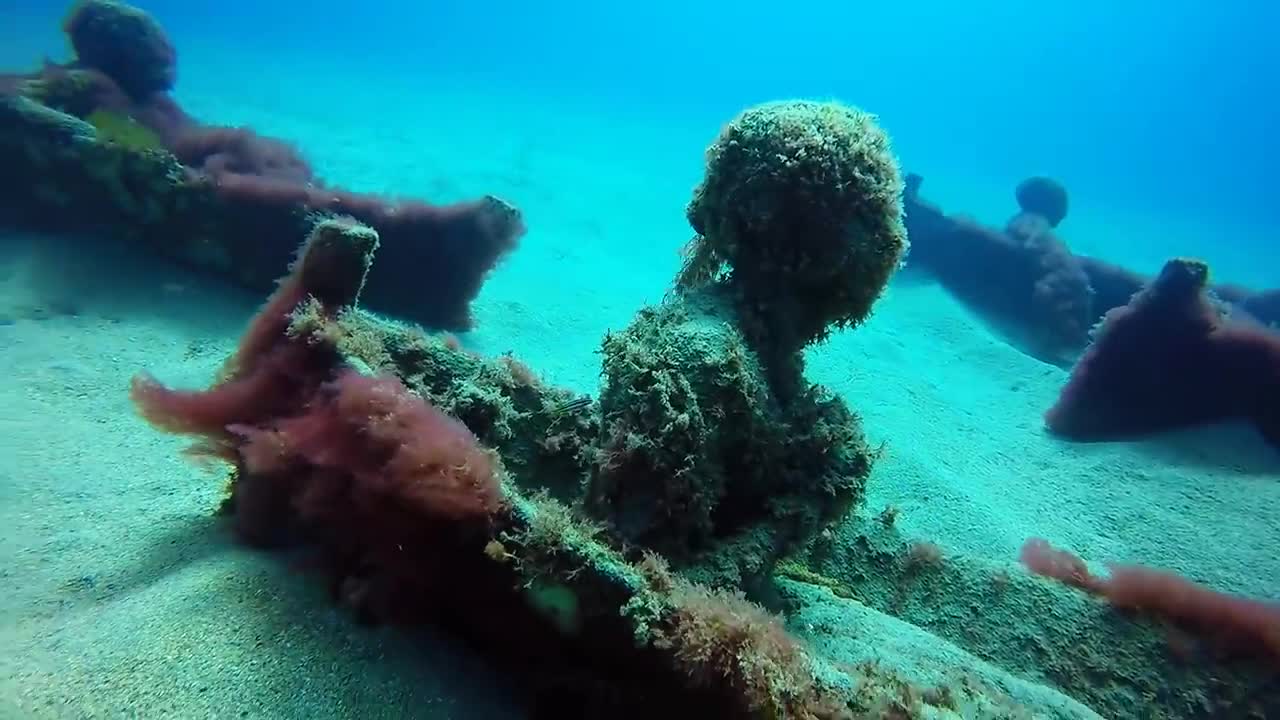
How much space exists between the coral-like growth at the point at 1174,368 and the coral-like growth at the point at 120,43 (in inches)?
545

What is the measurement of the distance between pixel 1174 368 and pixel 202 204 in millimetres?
11367

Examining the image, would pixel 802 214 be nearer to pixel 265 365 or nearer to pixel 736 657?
pixel 736 657

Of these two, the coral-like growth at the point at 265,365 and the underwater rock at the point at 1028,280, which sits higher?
the underwater rock at the point at 1028,280

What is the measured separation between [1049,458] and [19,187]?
1201cm

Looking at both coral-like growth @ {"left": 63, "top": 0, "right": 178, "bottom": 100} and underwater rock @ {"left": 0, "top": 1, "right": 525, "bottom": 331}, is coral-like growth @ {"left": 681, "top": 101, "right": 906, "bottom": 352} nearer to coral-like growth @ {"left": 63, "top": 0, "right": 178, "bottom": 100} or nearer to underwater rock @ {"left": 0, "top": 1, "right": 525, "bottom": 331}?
underwater rock @ {"left": 0, "top": 1, "right": 525, "bottom": 331}

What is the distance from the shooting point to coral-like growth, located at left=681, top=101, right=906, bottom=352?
3.68 meters

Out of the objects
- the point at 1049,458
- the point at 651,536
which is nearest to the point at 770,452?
the point at 651,536

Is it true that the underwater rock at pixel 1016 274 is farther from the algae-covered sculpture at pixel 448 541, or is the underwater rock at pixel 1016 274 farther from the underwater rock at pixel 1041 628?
the algae-covered sculpture at pixel 448 541

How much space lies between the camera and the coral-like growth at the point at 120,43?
9.77 meters

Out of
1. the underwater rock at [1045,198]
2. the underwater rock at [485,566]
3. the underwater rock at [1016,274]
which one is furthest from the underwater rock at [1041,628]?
the underwater rock at [1045,198]

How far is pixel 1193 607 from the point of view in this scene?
402 cm

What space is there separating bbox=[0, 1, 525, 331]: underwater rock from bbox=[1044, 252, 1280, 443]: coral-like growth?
24.3 ft

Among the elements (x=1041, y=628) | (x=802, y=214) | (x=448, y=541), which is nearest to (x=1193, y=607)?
(x=1041, y=628)

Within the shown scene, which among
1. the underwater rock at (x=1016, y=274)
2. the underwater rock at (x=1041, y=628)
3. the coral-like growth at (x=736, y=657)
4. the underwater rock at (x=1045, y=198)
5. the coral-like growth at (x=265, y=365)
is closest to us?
the coral-like growth at (x=736, y=657)
